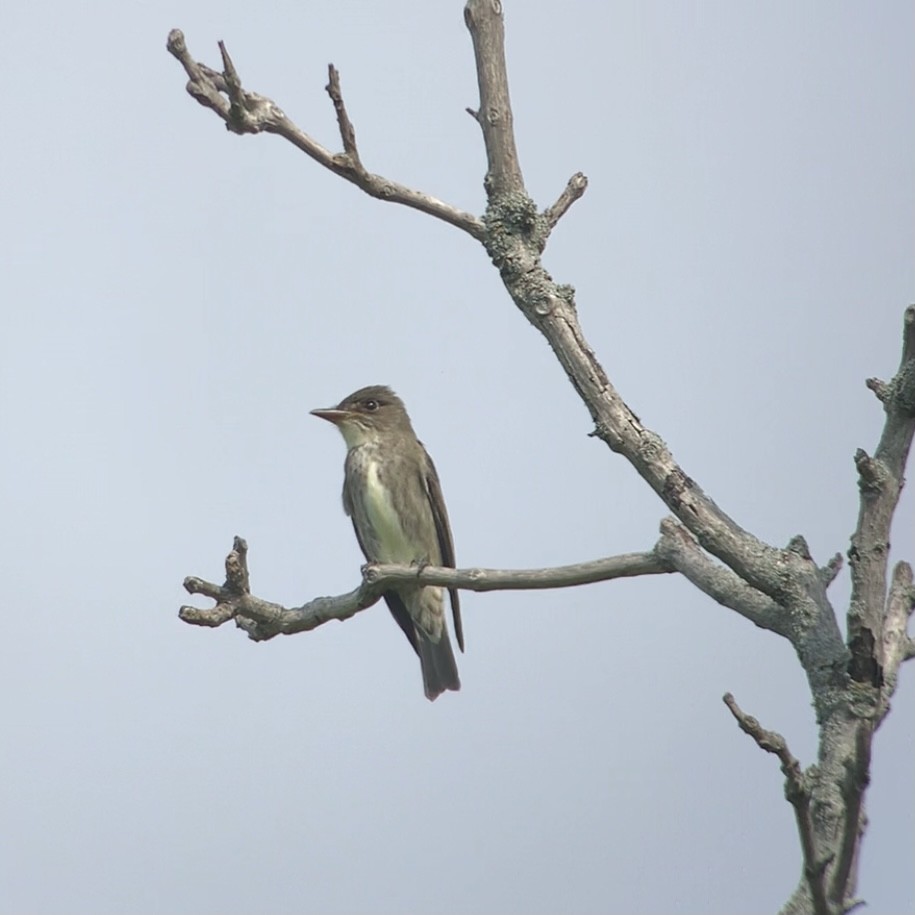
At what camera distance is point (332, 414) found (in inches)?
394

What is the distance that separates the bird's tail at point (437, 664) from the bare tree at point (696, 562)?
11.7 feet

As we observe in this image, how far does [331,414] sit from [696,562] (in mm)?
5535

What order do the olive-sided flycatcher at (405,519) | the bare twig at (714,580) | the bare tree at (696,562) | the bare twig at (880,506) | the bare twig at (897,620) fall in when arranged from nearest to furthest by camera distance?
the bare tree at (696,562)
the bare twig at (880,506)
the bare twig at (897,620)
the bare twig at (714,580)
the olive-sided flycatcher at (405,519)

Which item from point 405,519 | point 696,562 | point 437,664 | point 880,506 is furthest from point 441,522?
point 880,506

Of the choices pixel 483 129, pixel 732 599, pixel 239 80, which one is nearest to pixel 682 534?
pixel 732 599

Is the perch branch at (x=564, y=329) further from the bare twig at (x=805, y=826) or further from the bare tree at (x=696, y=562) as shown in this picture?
the bare twig at (x=805, y=826)

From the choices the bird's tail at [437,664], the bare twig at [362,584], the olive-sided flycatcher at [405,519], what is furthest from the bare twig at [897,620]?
the bird's tail at [437,664]

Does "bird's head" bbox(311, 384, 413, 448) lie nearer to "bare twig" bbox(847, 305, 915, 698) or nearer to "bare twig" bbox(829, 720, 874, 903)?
"bare twig" bbox(847, 305, 915, 698)

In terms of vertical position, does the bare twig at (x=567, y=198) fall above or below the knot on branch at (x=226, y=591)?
above

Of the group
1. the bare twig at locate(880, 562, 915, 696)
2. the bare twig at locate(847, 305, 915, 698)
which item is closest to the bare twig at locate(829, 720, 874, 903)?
the bare twig at locate(847, 305, 915, 698)

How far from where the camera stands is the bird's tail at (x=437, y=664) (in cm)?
962

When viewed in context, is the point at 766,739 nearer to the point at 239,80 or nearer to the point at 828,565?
the point at 828,565

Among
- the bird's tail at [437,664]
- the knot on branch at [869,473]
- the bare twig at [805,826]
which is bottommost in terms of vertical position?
the bare twig at [805,826]

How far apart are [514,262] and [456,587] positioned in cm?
126
